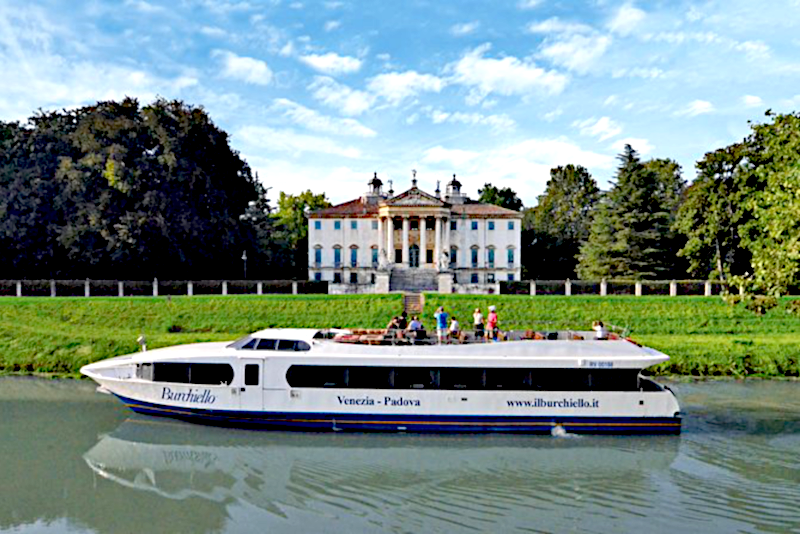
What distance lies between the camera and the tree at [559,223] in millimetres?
65812

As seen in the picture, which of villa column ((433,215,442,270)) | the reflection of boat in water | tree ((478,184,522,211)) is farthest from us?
tree ((478,184,522,211))

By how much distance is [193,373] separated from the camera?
1689cm

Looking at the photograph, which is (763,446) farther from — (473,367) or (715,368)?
(715,368)

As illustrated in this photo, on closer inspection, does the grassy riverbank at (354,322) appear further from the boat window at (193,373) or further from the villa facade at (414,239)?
the villa facade at (414,239)

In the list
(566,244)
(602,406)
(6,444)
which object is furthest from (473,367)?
(566,244)

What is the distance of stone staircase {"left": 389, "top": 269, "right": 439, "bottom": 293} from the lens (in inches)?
2003

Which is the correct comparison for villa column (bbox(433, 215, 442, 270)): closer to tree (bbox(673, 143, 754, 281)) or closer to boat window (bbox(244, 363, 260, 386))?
tree (bbox(673, 143, 754, 281))

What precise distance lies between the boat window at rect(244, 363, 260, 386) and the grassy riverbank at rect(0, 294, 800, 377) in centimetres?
1134

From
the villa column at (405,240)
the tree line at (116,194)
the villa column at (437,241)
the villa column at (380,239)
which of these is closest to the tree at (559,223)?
the villa column at (437,241)

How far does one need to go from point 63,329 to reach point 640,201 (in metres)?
44.1

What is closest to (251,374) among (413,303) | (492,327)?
(492,327)

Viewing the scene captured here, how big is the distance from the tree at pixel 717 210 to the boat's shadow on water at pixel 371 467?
32517 millimetres

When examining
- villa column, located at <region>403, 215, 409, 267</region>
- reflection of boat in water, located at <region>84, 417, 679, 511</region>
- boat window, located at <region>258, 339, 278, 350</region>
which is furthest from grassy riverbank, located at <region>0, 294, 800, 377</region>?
villa column, located at <region>403, 215, 409, 267</region>

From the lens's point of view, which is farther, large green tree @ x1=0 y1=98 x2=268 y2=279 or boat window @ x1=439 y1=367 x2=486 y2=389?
large green tree @ x1=0 y1=98 x2=268 y2=279
